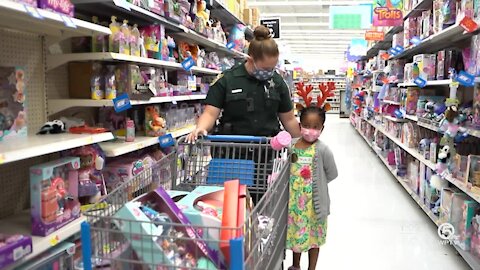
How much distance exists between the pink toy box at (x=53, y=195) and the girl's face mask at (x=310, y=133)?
123cm

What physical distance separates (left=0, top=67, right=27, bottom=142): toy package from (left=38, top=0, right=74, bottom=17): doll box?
1.22 ft

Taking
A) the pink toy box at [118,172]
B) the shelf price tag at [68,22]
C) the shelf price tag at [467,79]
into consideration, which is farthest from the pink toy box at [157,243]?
the shelf price tag at [467,79]

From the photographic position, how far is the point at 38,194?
74.4 inches

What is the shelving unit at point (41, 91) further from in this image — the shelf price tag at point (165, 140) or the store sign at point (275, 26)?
the store sign at point (275, 26)

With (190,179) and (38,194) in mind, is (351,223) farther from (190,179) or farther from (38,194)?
(38,194)

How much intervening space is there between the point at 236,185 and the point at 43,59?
5.73 feet

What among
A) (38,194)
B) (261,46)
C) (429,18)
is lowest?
(38,194)

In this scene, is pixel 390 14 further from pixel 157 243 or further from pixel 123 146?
pixel 157 243

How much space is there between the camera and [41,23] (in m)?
2.12

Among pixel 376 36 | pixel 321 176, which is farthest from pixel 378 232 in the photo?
pixel 376 36

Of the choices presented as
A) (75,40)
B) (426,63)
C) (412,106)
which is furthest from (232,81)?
(412,106)

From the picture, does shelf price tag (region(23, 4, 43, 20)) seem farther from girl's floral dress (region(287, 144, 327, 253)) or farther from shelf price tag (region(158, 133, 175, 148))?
shelf price tag (region(158, 133, 175, 148))

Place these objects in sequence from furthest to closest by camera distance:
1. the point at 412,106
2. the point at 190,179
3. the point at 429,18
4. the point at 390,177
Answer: the point at 390,177 → the point at 412,106 → the point at 429,18 → the point at 190,179

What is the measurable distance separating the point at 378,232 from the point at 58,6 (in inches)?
123
